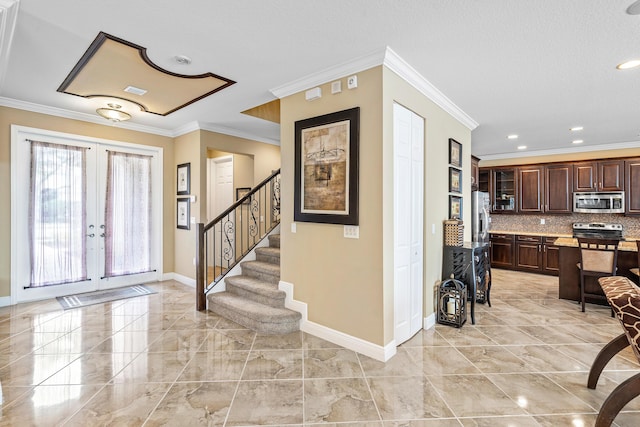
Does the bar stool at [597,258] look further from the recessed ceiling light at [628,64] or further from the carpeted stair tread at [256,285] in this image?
the carpeted stair tread at [256,285]

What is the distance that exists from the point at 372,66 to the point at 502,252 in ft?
19.9

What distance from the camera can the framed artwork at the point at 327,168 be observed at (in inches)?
114

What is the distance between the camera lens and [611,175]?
6.09 metres

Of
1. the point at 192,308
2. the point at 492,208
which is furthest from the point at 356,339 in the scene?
the point at 492,208

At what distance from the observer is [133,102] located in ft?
13.6

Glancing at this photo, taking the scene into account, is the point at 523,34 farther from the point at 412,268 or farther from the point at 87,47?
the point at 87,47

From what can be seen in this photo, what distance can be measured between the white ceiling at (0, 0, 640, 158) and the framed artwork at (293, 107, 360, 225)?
55 centimetres

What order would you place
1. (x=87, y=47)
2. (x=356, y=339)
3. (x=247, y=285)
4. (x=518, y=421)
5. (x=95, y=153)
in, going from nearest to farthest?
(x=518, y=421) < (x=87, y=47) < (x=356, y=339) < (x=247, y=285) < (x=95, y=153)

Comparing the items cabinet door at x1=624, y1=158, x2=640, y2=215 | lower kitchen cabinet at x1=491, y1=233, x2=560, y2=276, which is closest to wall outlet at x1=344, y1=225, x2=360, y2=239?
lower kitchen cabinet at x1=491, y1=233, x2=560, y2=276

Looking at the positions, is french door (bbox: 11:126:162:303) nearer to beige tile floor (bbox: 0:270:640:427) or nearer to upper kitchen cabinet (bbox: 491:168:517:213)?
beige tile floor (bbox: 0:270:640:427)

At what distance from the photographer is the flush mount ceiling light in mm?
2770

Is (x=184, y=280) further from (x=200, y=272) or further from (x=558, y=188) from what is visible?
(x=558, y=188)

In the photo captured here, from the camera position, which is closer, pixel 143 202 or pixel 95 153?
pixel 95 153

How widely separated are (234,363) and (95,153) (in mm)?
4298
